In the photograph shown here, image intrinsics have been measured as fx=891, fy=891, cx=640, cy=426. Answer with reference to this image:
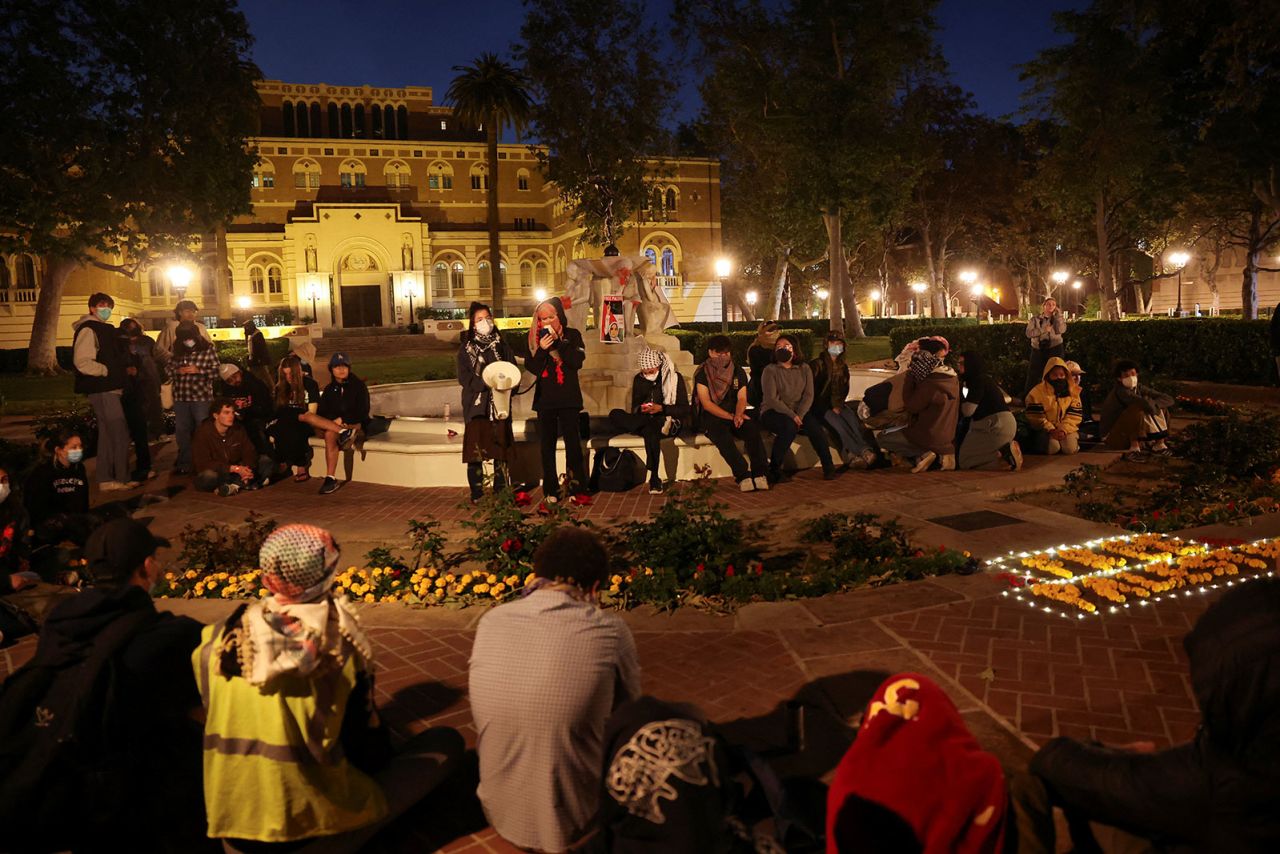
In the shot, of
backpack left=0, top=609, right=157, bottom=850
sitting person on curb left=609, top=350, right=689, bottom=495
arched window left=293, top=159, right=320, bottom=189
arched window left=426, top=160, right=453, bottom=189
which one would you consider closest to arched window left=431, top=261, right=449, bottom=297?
arched window left=426, top=160, right=453, bottom=189

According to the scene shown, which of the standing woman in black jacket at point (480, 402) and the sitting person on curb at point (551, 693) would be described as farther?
the standing woman in black jacket at point (480, 402)

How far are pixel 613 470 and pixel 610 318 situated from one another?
15.6 ft

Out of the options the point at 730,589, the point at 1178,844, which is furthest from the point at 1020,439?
the point at 1178,844

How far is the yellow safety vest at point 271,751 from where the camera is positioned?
2.91m

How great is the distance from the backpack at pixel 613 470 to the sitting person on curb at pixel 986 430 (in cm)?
385

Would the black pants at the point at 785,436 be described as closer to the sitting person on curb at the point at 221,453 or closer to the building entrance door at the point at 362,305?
the sitting person on curb at the point at 221,453

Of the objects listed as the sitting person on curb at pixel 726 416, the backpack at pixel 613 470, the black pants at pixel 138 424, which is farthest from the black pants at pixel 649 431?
the black pants at pixel 138 424

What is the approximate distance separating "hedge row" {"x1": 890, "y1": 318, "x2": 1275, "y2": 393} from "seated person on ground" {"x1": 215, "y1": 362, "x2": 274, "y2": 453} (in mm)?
12892

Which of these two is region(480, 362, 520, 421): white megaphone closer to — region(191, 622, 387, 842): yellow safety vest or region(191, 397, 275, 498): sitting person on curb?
region(191, 397, 275, 498): sitting person on curb

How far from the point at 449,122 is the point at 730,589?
6601 centimetres

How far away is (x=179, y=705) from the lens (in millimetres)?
3324

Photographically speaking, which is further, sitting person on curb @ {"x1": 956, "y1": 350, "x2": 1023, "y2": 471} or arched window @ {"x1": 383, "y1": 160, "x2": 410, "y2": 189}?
arched window @ {"x1": 383, "y1": 160, "x2": 410, "y2": 189}

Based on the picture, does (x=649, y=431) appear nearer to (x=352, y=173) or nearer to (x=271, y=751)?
(x=271, y=751)

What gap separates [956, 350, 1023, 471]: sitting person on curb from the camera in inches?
401
